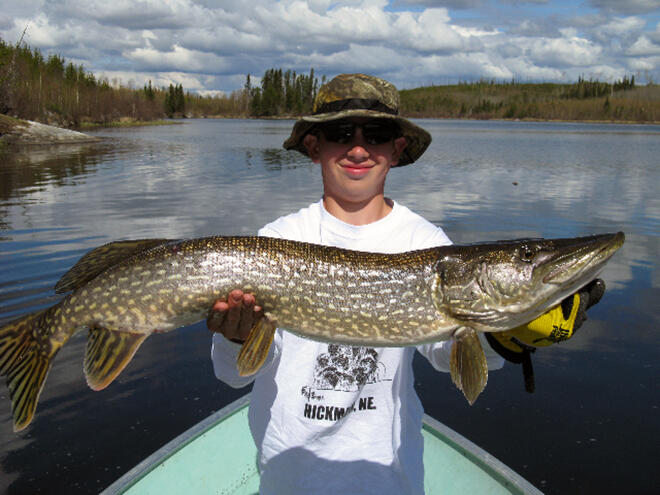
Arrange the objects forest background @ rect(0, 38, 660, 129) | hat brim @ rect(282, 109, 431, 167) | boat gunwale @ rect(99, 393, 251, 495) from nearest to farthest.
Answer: hat brim @ rect(282, 109, 431, 167) → boat gunwale @ rect(99, 393, 251, 495) → forest background @ rect(0, 38, 660, 129)

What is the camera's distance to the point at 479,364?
1850 millimetres

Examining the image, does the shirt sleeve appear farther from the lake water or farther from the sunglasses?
the lake water

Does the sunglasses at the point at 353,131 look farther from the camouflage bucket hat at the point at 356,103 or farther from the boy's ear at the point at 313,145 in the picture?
the boy's ear at the point at 313,145

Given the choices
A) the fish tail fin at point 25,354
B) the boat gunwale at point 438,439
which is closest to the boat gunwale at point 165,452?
the boat gunwale at point 438,439

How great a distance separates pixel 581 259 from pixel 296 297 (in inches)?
43.7

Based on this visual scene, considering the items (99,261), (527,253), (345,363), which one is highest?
(527,253)

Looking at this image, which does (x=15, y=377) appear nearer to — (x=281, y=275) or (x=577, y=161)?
(x=281, y=275)

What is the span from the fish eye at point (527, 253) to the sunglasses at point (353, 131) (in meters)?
0.81

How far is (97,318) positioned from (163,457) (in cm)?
117

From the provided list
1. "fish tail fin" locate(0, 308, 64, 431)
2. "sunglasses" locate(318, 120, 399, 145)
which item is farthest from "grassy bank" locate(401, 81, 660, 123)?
"fish tail fin" locate(0, 308, 64, 431)

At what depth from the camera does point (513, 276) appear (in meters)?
1.91

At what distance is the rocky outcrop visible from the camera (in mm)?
26750

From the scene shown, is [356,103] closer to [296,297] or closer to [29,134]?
[296,297]

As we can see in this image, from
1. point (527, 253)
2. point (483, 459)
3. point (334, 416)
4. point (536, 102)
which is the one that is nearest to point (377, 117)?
point (527, 253)
